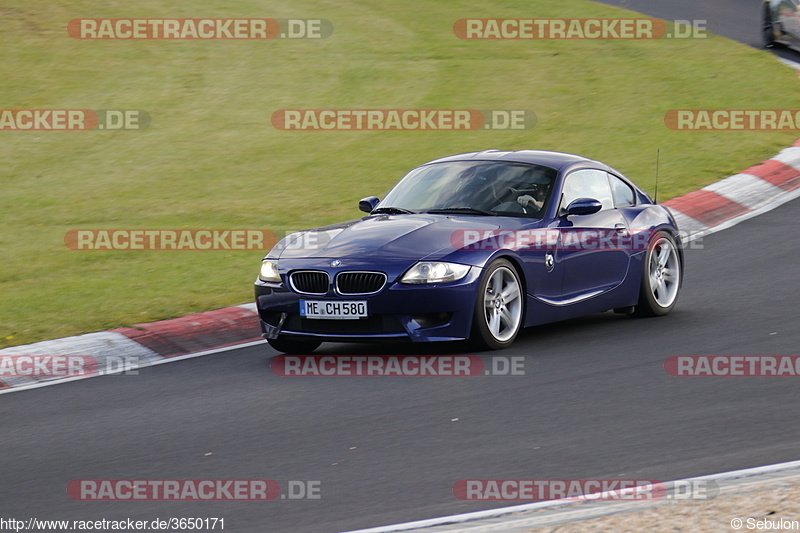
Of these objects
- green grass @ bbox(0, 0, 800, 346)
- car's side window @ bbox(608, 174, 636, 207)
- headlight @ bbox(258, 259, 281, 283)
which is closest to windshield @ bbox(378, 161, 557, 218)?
car's side window @ bbox(608, 174, 636, 207)

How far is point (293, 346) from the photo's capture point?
29.1 feet

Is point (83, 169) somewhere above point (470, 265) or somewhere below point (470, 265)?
above

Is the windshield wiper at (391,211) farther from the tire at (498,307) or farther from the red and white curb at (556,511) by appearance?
the red and white curb at (556,511)

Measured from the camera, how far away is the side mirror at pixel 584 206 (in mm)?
8883

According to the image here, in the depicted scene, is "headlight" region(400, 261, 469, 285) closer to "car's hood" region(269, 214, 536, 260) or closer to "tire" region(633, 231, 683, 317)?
"car's hood" region(269, 214, 536, 260)

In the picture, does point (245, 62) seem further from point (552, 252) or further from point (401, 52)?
point (552, 252)

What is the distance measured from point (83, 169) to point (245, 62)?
20.2ft

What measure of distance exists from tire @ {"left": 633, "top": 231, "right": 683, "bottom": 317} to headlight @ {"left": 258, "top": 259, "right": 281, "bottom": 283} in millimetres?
3095

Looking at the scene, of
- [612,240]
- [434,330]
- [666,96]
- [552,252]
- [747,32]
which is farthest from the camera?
[747,32]

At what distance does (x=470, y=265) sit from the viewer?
8.09 m

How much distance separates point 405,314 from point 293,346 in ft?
3.95

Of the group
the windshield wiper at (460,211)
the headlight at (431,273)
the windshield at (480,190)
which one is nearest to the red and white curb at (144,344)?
the windshield at (480,190)

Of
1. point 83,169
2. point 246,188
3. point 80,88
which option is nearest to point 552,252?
point 246,188

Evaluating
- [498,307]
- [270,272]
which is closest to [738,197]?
[498,307]
